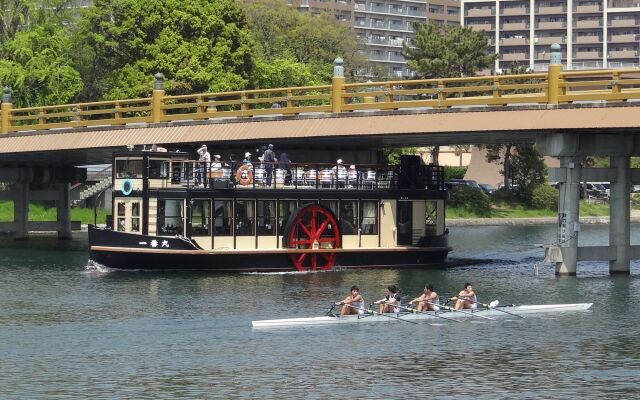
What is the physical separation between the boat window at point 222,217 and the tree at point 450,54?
60927 millimetres

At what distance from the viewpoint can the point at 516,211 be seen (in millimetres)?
118062

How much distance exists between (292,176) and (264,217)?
2.58m

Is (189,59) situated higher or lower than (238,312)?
higher

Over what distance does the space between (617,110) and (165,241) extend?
60.2 ft

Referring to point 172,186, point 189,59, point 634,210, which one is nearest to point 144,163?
point 172,186

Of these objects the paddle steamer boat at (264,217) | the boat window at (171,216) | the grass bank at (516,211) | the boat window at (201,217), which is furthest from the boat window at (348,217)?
the grass bank at (516,211)

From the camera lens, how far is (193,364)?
119 ft

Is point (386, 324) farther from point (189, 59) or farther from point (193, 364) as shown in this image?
point (189, 59)

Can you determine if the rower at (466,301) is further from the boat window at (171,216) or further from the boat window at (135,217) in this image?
the boat window at (135,217)

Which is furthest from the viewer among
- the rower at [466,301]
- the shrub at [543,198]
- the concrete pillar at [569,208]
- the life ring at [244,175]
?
the shrub at [543,198]

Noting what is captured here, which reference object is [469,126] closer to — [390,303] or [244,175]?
[244,175]

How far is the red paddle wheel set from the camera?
189ft

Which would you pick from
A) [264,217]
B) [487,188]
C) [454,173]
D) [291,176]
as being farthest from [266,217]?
[454,173]

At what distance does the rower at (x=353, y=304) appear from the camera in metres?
43.0
